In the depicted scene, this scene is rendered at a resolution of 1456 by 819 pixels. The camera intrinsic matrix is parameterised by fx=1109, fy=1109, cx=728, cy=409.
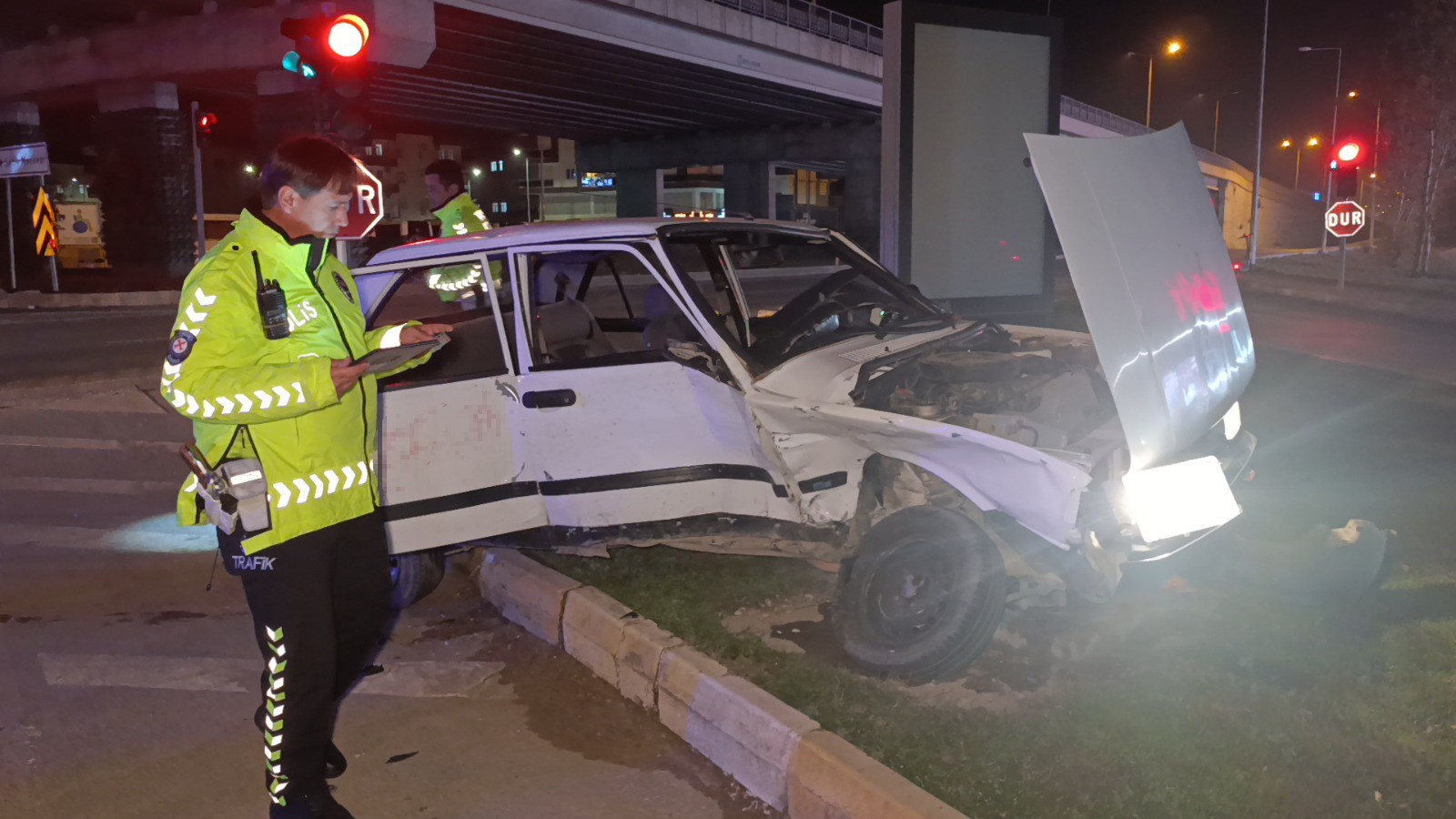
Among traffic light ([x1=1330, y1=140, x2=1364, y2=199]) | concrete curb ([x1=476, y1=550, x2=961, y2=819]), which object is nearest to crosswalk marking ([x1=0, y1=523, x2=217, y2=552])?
concrete curb ([x1=476, y1=550, x2=961, y2=819])

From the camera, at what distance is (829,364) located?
4699mm

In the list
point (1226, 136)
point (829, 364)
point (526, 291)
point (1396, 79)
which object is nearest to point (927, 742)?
point (829, 364)

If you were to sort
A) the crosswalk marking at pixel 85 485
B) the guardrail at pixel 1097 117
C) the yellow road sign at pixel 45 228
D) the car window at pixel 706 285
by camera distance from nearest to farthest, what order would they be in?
the car window at pixel 706 285, the crosswalk marking at pixel 85 485, the yellow road sign at pixel 45 228, the guardrail at pixel 1097 117

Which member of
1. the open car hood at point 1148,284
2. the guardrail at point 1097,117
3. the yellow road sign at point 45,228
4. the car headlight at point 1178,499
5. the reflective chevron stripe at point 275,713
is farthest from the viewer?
the guardrail at point 1097,117

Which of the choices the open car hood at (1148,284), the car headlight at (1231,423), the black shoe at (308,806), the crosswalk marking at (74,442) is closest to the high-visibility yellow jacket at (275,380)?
the black shoe at (308,806)

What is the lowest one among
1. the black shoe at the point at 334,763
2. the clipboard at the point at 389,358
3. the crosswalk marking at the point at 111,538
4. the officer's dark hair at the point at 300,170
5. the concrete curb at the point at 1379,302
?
the crosswalk marking at the point at 111,538

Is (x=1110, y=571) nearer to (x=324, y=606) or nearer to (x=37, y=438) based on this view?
(x=324, y=606)

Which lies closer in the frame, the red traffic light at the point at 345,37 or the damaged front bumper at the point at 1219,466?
the damaged front bumper at the point at 1219,466

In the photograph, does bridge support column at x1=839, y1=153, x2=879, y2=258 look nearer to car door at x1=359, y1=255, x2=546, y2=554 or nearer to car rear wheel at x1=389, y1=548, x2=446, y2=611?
car rear wheel at x1=389, y1=548, x2=446, y2=611

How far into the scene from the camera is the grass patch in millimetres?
3266

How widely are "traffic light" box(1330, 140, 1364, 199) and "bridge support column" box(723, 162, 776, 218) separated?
115 ft

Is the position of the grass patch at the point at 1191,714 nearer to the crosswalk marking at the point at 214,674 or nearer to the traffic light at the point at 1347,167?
the crosswalk marking at the point at 214,674

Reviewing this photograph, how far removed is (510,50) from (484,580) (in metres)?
27.3

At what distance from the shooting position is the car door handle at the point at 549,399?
Result: 4.74 m
